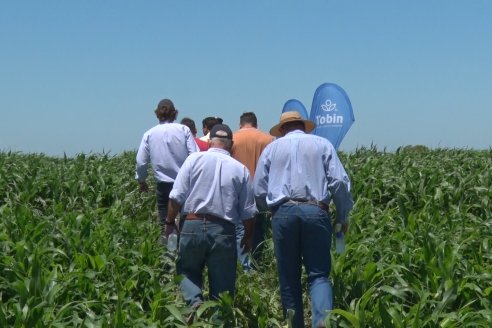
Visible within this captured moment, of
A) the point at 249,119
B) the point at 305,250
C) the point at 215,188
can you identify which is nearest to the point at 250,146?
the point at 249,119

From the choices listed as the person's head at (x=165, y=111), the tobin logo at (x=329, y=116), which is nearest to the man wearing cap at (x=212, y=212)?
the person's head at (x=165, y=111)

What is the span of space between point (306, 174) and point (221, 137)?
2.59 ft

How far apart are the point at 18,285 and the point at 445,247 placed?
10.9 feet

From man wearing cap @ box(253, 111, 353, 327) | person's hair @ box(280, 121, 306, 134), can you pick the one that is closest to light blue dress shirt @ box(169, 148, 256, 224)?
man wearing cap @ box(253, 111, 353, 327)

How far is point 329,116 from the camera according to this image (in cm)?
1258

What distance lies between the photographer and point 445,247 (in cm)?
607

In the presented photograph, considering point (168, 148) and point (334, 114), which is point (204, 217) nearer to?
point (168, 148)

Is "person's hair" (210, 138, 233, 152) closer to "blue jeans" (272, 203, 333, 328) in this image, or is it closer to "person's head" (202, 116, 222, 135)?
"blue jeans" (272, 203, 333, 328)

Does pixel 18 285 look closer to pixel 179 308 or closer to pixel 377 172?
pixel 179 308

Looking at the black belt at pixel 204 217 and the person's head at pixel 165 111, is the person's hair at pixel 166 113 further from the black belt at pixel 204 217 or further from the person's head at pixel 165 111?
the black belt at pixel 204 217

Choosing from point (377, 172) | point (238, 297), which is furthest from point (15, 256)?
point (377, 172)

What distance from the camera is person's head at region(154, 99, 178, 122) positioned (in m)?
8.12

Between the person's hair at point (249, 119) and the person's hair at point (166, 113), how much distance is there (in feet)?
2.50

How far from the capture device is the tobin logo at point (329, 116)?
12.5m
